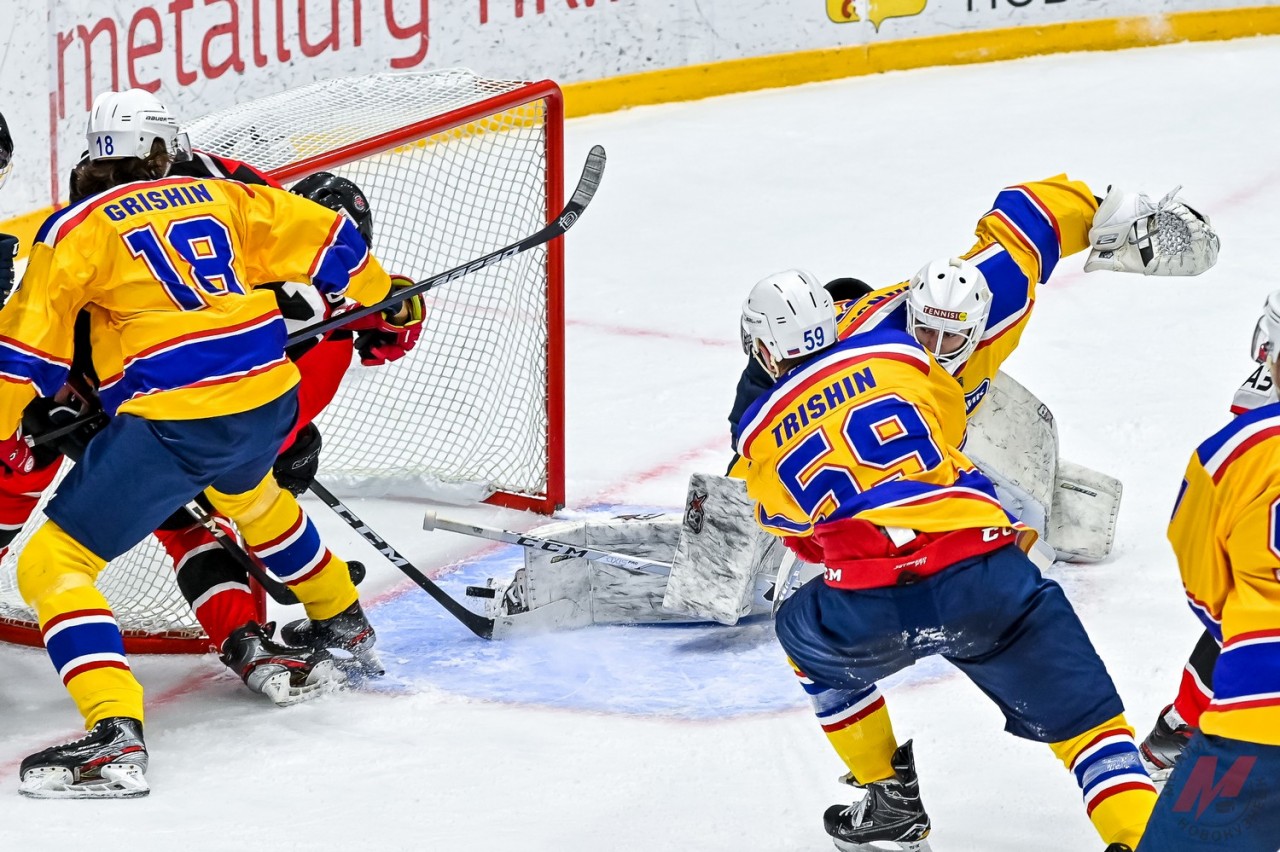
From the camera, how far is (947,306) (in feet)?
10.3

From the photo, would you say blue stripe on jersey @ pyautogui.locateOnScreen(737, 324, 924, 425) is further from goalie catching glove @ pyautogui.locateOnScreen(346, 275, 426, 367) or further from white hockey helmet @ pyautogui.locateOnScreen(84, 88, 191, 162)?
white hockey helmet @ pyautogui.locateOnScreen(84, 88, 191, 162)

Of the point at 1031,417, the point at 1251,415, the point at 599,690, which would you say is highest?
the point at 1251,415

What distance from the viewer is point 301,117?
13.3 ft

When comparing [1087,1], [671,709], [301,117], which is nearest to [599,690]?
[671,709]

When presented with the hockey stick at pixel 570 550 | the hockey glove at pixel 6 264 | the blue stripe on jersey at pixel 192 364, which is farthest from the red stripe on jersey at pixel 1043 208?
the hockey glove at pixel 6 264

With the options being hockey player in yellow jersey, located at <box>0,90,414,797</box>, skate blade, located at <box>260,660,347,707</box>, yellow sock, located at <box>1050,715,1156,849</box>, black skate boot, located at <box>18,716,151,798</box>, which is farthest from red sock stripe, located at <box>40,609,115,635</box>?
yellow sock, located at <box>1050,715,1156,849</box>

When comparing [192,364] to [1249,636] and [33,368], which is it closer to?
[33,368]

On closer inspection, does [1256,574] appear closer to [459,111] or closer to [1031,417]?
[1031,417]

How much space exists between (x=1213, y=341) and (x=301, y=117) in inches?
104

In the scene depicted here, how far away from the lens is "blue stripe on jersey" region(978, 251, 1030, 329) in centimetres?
362

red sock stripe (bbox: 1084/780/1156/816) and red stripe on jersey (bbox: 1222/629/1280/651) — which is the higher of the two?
red stripe on jersey (bbox: 1222/629/1280/651)

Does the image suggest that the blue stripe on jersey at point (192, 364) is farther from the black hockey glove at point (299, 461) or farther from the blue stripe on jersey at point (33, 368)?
the black hockey glove at point (299, 461)

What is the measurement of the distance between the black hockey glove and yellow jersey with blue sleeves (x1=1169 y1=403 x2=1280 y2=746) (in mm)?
1991

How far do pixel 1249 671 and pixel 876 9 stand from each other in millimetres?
6054
